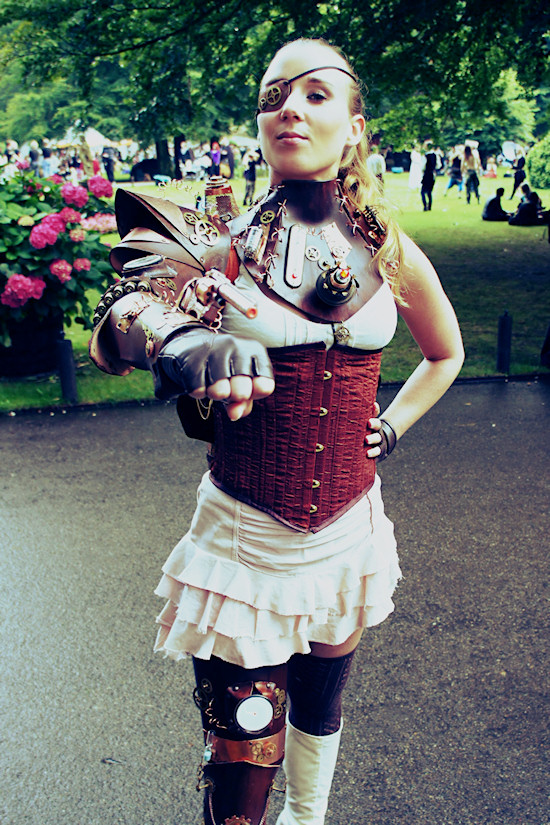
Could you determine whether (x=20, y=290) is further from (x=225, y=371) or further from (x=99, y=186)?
(x=225, y=371)

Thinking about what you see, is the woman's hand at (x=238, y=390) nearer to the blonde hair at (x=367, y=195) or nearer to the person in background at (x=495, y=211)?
the blonde hair at (x=367, y=195)

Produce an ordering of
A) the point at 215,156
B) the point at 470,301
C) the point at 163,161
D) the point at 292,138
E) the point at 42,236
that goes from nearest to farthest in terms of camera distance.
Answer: the point at 292,138 → the point at 42,236 → the point at 470,301 → the point at 163,161 → the point at 215,156

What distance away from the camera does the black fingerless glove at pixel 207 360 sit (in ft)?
4.25

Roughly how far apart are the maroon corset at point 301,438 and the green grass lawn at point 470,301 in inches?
20.2

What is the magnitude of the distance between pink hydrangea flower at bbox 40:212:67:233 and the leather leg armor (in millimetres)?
5313

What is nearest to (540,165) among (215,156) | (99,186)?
(215,156)

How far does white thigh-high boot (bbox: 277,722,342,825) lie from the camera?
2176 millimetres

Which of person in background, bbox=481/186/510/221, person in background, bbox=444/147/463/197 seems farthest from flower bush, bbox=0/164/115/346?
person in background, bbox=444/147/463/197

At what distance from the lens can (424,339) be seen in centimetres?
227

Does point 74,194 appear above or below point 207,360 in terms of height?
below

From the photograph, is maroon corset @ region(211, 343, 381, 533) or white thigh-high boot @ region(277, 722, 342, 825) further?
white thigh-high boot @ region(277, 722, 342, 825)

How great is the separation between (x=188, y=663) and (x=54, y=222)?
14.2ft

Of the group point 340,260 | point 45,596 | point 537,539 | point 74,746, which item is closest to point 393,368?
point 537,539

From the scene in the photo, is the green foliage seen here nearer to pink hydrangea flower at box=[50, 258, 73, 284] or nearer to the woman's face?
pink hydrangea flower at box=[50, 258, 73, 284]
